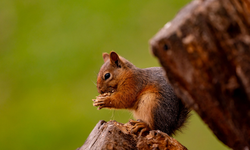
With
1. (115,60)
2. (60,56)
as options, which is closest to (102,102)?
(115,60)

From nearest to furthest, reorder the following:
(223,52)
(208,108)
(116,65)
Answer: (223,52)
(208,108)
(116,65)

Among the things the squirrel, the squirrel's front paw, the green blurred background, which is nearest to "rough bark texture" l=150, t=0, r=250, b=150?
the squirrel

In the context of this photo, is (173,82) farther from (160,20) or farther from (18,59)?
(18,59)

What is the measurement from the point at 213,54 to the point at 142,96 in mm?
1190

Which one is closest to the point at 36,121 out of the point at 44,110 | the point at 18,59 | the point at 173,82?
the point at 44,110

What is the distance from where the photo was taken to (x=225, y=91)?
1066 millimetres

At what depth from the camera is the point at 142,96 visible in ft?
7.19

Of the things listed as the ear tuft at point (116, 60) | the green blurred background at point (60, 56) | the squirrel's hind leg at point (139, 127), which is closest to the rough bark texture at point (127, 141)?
the squirrel's hind leg at point (139, 127)

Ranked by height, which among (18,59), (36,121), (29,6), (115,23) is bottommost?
(36,121)

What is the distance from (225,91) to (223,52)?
15 cm

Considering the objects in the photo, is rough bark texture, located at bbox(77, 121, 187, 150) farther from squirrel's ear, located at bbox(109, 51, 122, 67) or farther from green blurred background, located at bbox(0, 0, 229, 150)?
green blurred background, located at bbox(0, 0, 229, 150)

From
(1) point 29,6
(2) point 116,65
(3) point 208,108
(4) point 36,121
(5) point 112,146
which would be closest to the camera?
(3) point 208,108

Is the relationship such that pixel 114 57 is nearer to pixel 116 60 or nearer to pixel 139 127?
pixel 116 60

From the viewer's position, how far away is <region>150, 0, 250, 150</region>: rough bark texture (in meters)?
1.02
